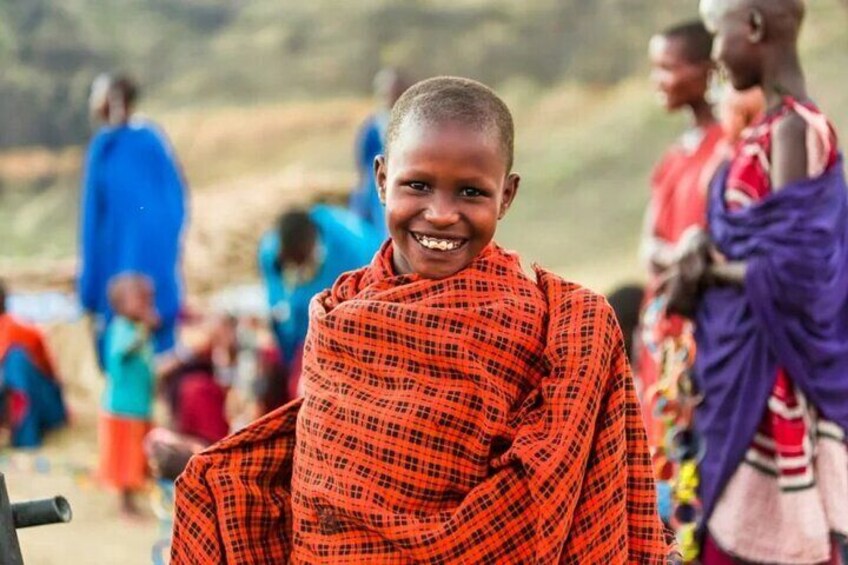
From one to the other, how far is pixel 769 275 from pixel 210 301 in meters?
6.80

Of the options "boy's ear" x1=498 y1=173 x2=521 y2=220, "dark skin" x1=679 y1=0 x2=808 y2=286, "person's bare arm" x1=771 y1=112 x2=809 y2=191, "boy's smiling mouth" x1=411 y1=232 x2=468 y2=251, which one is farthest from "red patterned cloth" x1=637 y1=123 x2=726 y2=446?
"boy's smiling mouth" x1=411 y1=232 x2=468 y2=251

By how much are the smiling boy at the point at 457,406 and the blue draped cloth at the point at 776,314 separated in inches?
56.3

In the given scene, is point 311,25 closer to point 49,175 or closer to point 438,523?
point 49,175

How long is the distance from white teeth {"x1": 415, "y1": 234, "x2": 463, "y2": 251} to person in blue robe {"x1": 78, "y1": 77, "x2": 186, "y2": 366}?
4.91 metres

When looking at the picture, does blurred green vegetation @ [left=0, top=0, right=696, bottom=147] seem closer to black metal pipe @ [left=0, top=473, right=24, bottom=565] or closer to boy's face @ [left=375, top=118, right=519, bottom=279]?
boy's face @ [left=375, top=118, right=519, bottom=279]

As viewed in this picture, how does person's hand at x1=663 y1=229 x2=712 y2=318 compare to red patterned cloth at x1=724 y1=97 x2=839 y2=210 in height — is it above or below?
below

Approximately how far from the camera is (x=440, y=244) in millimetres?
2045

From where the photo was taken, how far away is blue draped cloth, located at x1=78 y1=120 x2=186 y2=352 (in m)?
6.92

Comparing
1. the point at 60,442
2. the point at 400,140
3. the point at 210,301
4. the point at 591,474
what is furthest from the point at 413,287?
the point at 210,301

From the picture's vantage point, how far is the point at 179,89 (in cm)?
1267

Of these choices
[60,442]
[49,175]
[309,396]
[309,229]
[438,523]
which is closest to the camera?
[438,523]

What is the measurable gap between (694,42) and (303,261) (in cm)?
172

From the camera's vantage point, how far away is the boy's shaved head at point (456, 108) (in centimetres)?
203

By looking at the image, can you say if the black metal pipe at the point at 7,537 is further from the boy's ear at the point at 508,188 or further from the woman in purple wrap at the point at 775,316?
the woman in purple wrap at the point at 775,316
